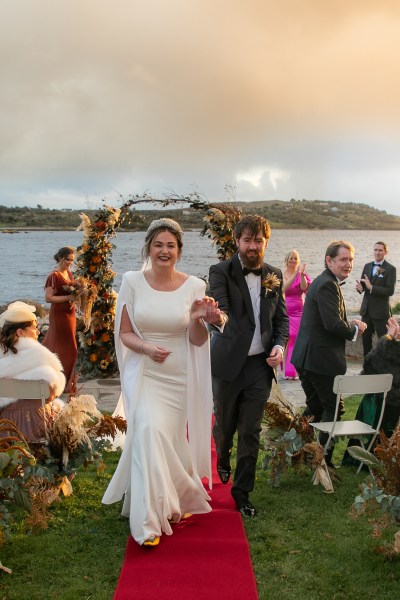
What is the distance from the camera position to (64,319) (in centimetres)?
959

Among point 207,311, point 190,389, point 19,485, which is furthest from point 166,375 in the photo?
point 19,485

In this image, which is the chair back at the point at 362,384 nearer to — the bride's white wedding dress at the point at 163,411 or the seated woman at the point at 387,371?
the seated woman at the point at 387,371

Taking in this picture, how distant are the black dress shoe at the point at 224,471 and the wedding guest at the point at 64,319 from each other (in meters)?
4.16

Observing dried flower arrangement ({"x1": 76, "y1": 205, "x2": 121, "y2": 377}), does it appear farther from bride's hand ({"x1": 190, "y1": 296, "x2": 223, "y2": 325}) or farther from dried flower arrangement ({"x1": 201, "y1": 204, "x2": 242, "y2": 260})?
bride's hand ({"x1": 190, "y1": 296, "x2": 223, "y2": 325})

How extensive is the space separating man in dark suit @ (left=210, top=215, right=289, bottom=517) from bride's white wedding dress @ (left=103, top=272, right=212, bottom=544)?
27 centimetres

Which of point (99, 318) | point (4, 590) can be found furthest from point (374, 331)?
point (4, 590)

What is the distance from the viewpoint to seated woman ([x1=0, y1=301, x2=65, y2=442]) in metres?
5.08

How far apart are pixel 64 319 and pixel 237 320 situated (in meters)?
4.97

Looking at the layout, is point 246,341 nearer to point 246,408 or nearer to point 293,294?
point 246,408

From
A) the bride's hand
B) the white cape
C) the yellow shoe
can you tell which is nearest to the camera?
the yellow shoe

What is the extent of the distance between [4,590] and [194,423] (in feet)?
5.83

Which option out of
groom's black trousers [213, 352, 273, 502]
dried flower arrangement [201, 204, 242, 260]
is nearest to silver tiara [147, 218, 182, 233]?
groom's black trousers [213, 352, 273, 502]

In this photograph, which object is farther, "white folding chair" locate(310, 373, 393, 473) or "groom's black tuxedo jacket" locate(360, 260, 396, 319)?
"groom's black tuxedo jacket" locate(360, 260, 396, 319)

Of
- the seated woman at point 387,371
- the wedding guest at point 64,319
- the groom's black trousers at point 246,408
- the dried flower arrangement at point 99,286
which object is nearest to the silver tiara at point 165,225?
the groom's black trousers at point 246,408
